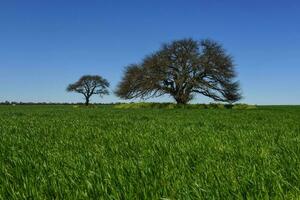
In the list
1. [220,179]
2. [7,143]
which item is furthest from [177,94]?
[220,179]

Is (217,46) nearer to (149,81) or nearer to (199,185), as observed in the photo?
(149,81)

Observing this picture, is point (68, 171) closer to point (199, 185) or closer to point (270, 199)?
point (199, 185)

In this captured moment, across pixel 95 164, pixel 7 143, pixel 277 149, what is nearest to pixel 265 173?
pixel 95 164

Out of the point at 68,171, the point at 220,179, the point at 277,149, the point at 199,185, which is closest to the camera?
the point at 199,185

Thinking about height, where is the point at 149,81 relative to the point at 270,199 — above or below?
above

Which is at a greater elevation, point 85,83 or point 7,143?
point 85,83

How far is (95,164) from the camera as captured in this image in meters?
4.70

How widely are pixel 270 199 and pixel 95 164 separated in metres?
2.22

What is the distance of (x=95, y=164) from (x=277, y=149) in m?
2.78

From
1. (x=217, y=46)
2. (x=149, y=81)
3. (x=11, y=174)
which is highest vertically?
(x=217, y=46)

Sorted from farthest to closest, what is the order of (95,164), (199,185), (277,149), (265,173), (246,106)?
(246,106), (277,149), (95,164), (265,173), (199,185)

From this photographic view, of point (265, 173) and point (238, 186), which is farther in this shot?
point (265, 173)

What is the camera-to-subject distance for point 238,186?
3422mm

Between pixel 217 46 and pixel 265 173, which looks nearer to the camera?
pixel 265 173
